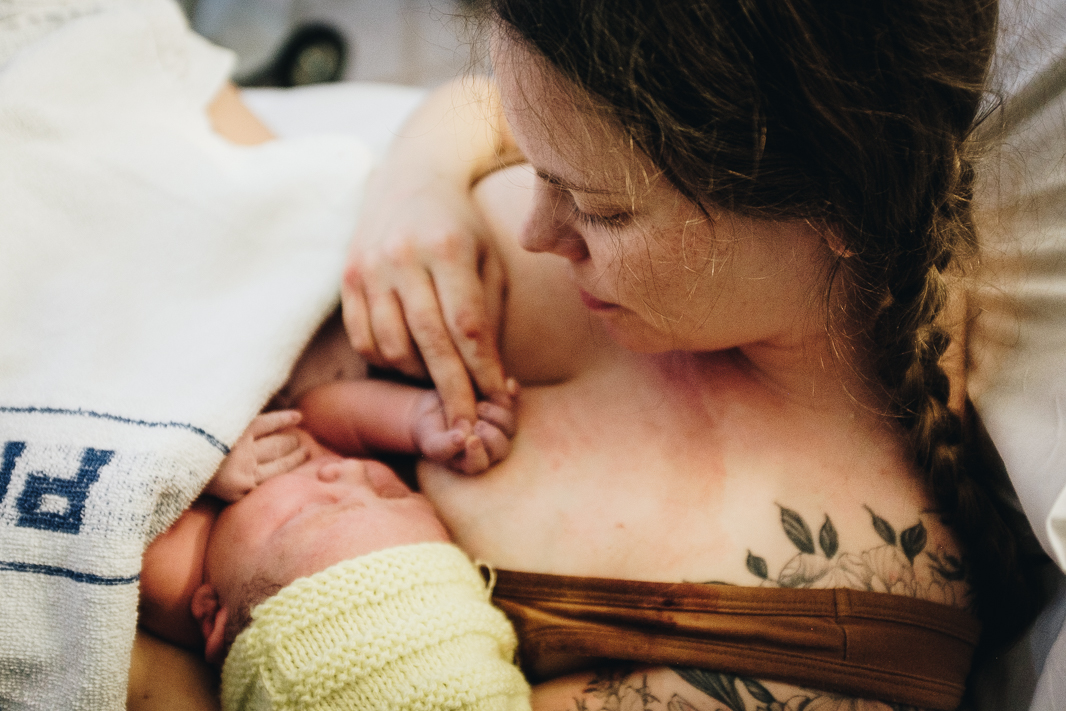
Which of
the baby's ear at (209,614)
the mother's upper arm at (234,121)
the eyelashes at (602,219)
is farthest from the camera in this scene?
the mother's upper arm at (234,121)

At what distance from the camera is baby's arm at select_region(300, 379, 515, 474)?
78 centimetres

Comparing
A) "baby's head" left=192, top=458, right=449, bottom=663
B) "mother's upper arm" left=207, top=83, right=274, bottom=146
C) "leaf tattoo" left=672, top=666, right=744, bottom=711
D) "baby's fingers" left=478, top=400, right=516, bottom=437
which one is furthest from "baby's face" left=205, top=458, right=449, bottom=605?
"mother's upper arm" left=207, top=83, right=274, bottom=146

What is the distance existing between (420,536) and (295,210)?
480mm

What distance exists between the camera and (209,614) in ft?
2.36

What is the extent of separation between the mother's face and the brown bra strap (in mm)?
250

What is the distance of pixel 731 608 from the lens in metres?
0.70

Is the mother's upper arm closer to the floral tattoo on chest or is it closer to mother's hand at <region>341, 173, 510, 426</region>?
mother's hand at <region>341, 173, 510, 426</region>

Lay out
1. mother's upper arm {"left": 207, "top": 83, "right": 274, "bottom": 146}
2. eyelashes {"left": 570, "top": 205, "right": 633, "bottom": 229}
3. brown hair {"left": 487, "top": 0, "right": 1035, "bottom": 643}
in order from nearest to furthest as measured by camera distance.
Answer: brown hair {"left": 487, "top": 0, "right": 1035, "bottom": 643} < eyelashes {"left": 570, "top": 205, "right": 633, "bottom": 229} < mother's upper arm {"left": 207, "top": 83, "right": 274, "bottom": 146}

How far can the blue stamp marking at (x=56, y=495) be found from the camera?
66cm

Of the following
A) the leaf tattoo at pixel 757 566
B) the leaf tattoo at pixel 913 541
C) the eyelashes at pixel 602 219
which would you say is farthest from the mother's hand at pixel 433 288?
the leaf tattoo at pixel 913 541

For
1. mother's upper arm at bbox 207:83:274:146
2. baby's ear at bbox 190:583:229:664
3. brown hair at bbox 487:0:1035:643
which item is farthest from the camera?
mother's upper arm at bbox 207:83:274:146

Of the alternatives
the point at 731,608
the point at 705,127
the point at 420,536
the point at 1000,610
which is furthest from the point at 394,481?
the point at 1000,610

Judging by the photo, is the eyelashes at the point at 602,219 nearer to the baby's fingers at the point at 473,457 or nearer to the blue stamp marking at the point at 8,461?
the baby's fingers at the point at 473,457

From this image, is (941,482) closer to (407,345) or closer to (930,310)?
(930,310)
